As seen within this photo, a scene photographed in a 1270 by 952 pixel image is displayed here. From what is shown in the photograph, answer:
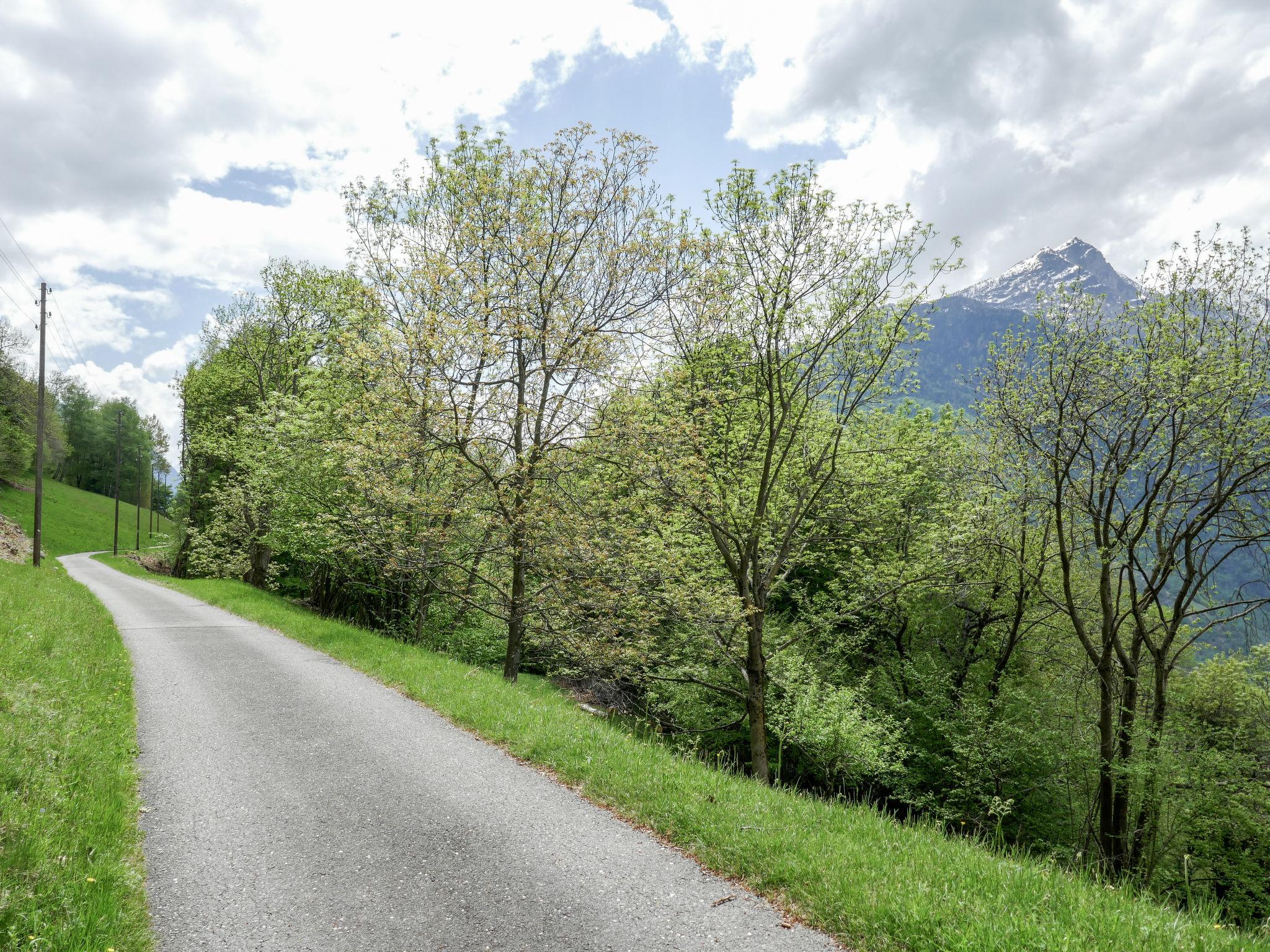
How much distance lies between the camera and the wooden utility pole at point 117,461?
5888cm

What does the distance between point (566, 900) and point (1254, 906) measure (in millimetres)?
19571

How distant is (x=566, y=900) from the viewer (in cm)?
439

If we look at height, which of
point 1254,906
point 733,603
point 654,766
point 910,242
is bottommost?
point 1254,906

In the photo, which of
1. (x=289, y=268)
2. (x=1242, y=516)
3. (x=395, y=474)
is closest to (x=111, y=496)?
(x=289, y=268)

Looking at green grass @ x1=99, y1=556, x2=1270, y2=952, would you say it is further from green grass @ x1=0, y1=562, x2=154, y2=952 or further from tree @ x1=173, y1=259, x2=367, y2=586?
tree @ x1=173, y1=259, x2=367, y2=586

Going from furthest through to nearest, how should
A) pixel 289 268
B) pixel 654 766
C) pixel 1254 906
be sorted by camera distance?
1. pixel 289 268
2. pixel 1254 906
3. pixel 654 766

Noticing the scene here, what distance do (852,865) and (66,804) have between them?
20.2 ft

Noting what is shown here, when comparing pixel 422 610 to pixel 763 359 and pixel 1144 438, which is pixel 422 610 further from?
pixel 1144 438

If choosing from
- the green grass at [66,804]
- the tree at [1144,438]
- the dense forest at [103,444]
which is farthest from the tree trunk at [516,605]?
the dense forest at [103,444]

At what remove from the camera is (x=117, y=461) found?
214 feet

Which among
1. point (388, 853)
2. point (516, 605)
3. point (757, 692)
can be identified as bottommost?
point (757, 692)

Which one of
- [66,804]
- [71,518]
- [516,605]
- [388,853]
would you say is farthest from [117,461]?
[388,853]

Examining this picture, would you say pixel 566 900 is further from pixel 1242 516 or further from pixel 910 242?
pixel 1242 516

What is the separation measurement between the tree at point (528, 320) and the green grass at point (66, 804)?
6654 millimetres
